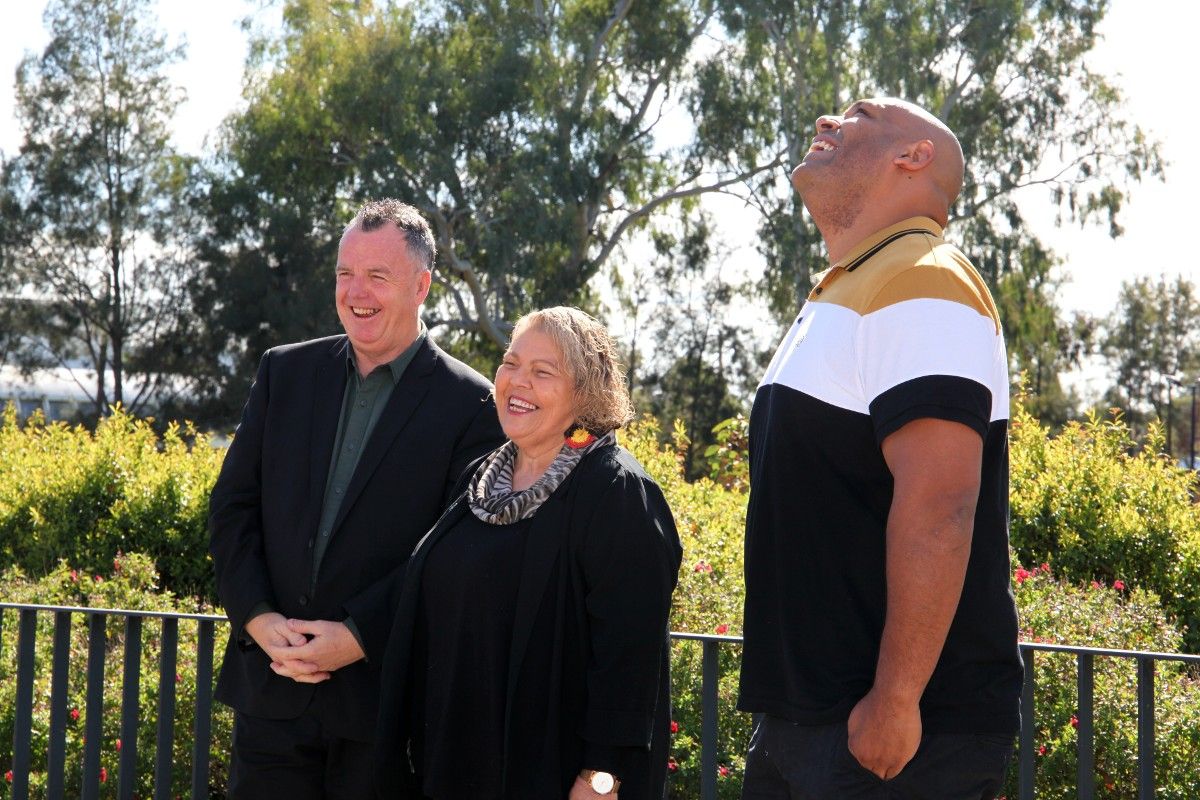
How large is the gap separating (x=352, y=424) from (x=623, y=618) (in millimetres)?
1057

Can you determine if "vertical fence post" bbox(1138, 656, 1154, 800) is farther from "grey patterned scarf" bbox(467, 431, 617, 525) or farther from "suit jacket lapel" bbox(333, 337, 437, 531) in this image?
"suit jacket lapel" bbox(333, 337, 437, 531)

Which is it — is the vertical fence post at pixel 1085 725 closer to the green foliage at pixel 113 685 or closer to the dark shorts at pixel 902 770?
the dark shorts at pixel 902 770

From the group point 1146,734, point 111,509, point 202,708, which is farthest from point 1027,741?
point 111,509

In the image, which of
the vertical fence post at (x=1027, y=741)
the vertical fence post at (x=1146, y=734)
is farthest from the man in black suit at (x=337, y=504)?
the vertical fence post at (x=1146, y=734)

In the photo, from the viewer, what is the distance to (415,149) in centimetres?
3022

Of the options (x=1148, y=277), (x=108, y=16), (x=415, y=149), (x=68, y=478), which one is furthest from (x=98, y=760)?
(x=1148, y=277)

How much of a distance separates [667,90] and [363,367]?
2959 cm

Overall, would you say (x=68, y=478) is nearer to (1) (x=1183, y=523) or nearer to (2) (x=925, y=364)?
(1) (x=1183, y=523)

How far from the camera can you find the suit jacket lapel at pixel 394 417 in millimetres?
3145

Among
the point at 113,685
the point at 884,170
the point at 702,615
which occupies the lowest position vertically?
the point at 113,685

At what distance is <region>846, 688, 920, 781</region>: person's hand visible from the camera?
2.00 metres

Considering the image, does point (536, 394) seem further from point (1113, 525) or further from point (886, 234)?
point (1113, 525)

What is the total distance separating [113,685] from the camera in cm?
548

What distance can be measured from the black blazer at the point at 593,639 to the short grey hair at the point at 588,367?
144mm
